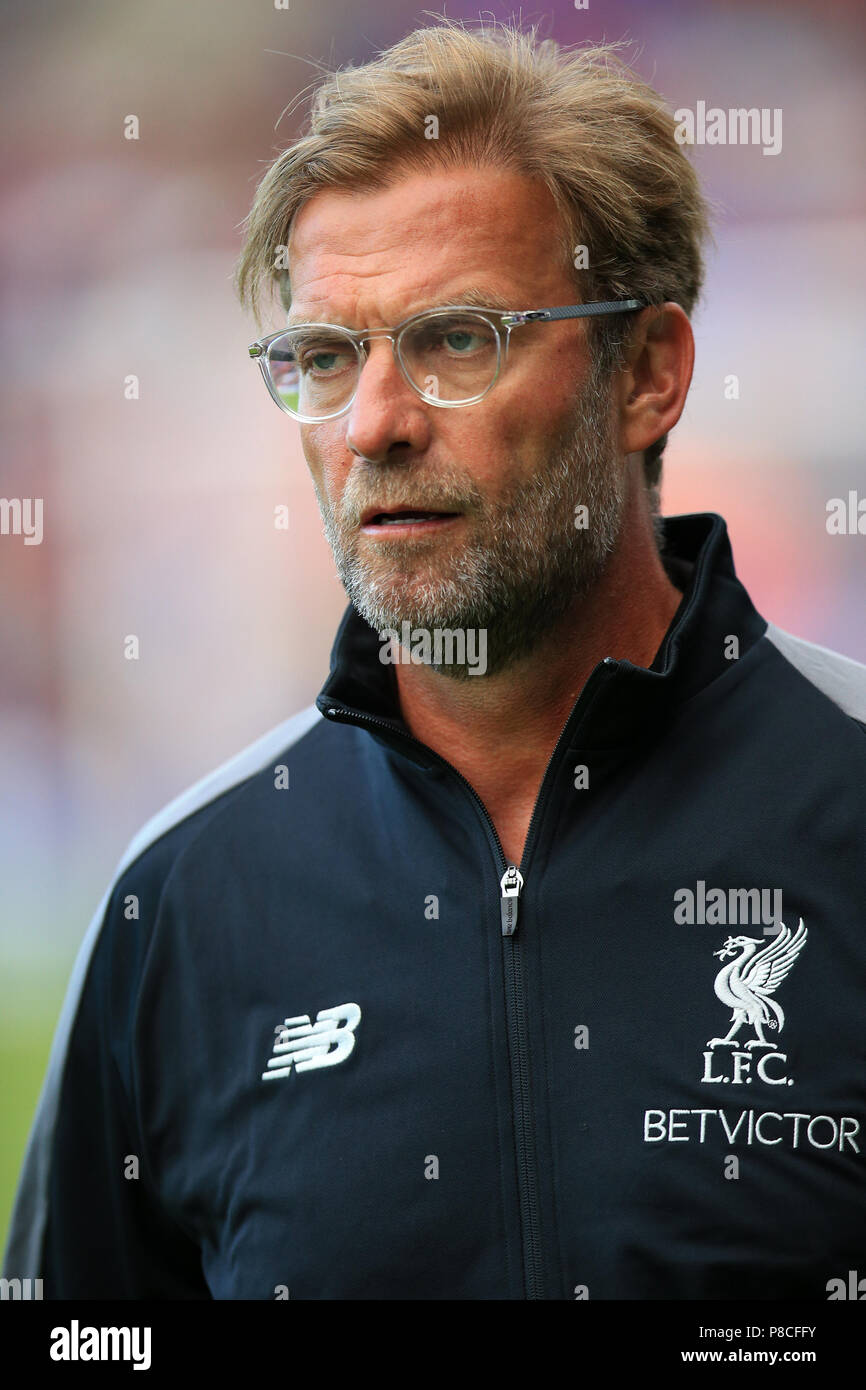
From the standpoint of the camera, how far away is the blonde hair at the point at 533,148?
1.14 metres

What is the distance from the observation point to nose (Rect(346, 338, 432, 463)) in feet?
3.54

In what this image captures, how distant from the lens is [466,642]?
115 cm

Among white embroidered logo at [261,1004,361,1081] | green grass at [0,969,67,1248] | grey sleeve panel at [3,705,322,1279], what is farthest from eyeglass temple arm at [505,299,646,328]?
green grass at [0,969,67,1248]

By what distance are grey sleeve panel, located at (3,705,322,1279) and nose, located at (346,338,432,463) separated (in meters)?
0.33

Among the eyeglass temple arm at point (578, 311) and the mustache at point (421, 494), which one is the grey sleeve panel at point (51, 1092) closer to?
the mustache at point (421, 494)

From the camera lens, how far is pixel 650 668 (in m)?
1.16

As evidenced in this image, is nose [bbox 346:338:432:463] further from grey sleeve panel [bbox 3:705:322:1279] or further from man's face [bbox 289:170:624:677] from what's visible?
grey sleeve panel [bbox 3:705:322:1279]

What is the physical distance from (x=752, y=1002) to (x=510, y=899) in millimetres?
195

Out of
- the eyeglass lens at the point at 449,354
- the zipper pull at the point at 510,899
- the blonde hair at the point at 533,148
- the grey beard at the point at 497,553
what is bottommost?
the zipper pull at the point at 510,899

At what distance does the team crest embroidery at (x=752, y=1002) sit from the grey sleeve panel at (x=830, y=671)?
0.20 meters

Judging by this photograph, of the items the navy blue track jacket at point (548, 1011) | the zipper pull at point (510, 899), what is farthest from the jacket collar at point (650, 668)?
the zipper pull at point (510, 899)
